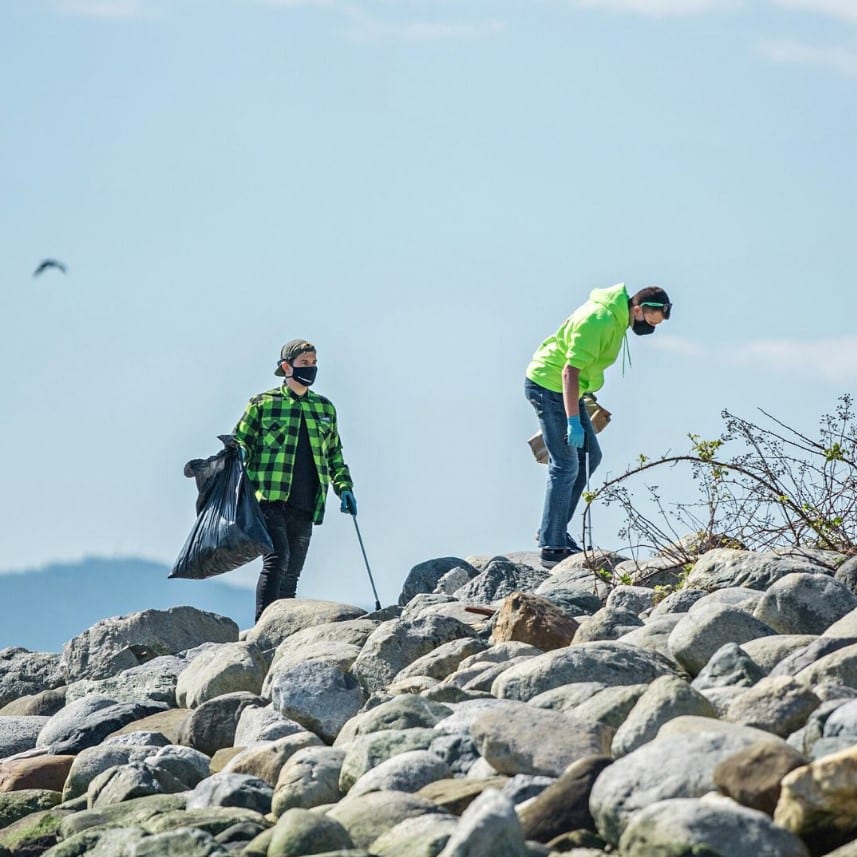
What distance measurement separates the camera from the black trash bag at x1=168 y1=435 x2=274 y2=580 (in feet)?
37.5

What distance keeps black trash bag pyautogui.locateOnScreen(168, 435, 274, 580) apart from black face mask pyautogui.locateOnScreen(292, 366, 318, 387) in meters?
0.55

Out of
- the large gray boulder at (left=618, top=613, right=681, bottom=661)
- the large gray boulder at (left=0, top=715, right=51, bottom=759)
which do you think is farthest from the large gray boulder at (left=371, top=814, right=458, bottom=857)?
the large gray boulder at (left=0, top=715, right=51, bottom=759)

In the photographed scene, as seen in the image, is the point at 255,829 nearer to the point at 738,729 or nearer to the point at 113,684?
the point at 738,729

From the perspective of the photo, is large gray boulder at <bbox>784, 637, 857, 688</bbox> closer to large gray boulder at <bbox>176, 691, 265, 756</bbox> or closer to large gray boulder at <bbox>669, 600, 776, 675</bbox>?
large gray boulder at <bbox>669, 600, 776, 675</bbox>

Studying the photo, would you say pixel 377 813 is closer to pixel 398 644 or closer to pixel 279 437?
pixel 398 644

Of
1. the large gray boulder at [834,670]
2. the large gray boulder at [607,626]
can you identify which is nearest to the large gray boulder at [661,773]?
the large gray boulder at [834,670]

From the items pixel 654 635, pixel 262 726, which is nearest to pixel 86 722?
pixel 262 726

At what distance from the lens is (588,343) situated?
38.3 ft

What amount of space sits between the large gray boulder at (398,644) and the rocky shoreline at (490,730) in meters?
0.01

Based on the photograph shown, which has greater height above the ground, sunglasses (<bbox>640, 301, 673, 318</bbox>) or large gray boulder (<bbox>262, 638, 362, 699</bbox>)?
sunglasses (<bbox>640, 301, 673, 318</bbox>)

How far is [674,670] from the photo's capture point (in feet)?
25.6

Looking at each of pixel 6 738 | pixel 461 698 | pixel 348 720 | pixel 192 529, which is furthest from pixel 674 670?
pixel 192 529

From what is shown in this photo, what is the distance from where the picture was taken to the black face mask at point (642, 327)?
38.7 ft

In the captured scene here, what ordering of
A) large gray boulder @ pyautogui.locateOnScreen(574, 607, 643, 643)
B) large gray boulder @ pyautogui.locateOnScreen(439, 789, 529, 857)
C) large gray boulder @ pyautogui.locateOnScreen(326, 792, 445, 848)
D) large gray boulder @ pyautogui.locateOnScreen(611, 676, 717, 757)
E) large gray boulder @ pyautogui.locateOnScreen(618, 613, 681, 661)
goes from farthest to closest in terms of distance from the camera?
large gray boulder @ pyautogui.locateOnScreen(574, 607, 643, 643) < large gray boulder @ pyautogui.locateOnScreen(618, 613, 681, 661) < large gray boulder @ pyautogui.locateOnScreen(611, 676, 717, 757) < large gray boulder @ pyautogui.locateOnScreen(326, 792, 445, 848) < large gray boulder @ pyautogui.locateOnScreen(439, 789, 529, 857)
